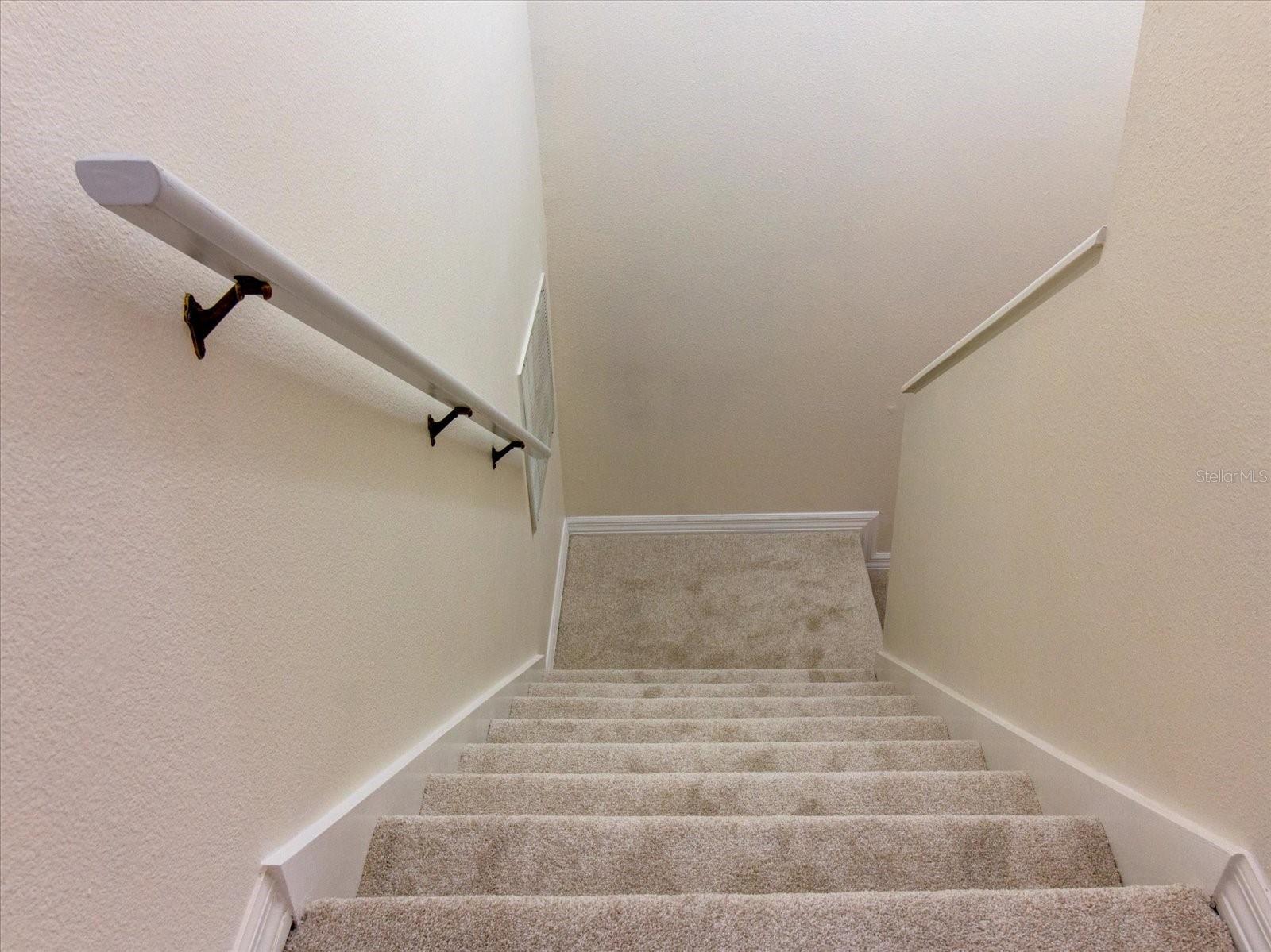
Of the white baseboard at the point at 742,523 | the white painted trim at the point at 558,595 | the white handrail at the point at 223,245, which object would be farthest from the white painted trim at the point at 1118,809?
the white baseboard at the point at 742,523

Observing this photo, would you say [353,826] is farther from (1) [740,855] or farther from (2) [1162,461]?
(2) [1162,461]

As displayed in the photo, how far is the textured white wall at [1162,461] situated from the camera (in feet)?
3.08

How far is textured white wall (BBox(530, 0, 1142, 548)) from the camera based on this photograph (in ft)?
10.7

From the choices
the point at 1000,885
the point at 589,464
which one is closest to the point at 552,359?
the point at 589,464

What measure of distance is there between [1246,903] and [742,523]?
3.47m

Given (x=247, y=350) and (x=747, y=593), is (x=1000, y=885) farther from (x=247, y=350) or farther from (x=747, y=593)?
(x=747, y=593)

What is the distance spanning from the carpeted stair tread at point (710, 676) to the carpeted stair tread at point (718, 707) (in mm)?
701

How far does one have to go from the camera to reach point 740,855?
1160 mm

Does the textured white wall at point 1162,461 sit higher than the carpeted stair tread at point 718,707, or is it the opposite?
the textured white wall at point 1162,461

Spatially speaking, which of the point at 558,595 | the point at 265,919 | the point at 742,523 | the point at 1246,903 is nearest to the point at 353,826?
the point at 265,919

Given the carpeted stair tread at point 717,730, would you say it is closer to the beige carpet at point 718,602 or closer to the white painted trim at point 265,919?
the white painted trim at point 265,919

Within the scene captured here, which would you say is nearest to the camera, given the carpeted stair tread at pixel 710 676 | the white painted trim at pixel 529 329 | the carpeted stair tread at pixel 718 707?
the carpeted stair tread at pixel 718 707

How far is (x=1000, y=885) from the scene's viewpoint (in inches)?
46.0

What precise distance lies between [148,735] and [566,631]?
128 inches
